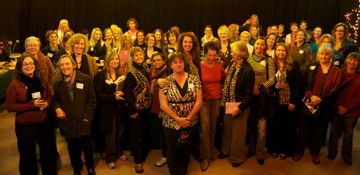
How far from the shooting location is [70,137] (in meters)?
3.65

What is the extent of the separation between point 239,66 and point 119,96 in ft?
4.60

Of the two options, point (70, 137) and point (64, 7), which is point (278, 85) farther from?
point (64, 7)

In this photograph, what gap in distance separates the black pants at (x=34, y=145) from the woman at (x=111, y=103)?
652mm

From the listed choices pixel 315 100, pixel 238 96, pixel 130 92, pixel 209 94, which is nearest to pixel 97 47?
pixel 130 92

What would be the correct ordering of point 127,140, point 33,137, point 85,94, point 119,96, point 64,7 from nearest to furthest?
point 33,137, point 85,94, point 119,96, point 127,140, point 64,7

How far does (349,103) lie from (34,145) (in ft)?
11.8

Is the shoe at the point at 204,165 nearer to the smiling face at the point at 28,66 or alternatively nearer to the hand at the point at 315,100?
the hand at the point at 315,100

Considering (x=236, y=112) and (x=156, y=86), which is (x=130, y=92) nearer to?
(x=156, y=86)

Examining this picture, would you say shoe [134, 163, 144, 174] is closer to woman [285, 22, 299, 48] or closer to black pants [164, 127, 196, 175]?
black pants [164, 127, 196, 175]

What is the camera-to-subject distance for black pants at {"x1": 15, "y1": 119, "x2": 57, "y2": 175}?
11.2ft

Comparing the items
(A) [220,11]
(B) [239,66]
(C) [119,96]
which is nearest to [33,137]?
(C) [119,96]

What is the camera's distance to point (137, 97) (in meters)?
3.95

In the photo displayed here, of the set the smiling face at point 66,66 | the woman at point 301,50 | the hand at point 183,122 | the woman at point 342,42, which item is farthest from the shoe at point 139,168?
the woman at point 342,42

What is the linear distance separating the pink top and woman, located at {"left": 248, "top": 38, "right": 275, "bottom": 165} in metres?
0.47
